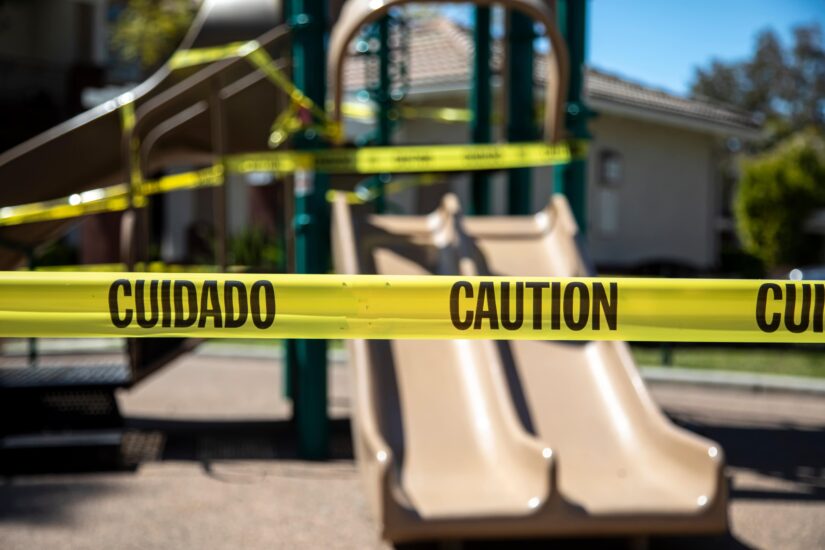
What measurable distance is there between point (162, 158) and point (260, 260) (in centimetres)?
785

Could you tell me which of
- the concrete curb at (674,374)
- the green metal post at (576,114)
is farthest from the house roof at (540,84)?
the green metal post at (576,114)

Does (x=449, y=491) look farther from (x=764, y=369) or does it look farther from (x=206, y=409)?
(x=764, y=369)

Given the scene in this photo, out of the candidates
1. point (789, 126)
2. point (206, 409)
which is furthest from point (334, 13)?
point (789, 126)

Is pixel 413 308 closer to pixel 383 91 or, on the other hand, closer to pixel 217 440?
pixel 217 440

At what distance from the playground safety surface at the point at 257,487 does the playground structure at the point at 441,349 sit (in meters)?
0.40

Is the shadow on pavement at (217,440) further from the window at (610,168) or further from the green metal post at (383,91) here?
the window at (610,168)

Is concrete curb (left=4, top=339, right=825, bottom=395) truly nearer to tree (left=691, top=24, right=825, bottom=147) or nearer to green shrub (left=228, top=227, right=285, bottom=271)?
green shrub (left=228, top=227, right=285, bottom=271)

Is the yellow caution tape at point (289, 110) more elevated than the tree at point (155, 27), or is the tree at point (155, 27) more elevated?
the tree at point (155, 27)

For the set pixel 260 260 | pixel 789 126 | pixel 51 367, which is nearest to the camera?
pixel 51 367

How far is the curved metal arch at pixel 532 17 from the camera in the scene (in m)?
6.71

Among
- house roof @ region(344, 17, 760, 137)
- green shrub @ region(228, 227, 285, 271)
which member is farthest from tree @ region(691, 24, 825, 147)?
green shrub @ region(228, 227, 285, 271)

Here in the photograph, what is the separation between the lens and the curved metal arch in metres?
6.71

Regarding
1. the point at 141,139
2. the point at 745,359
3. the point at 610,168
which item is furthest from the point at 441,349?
the point at 610,168

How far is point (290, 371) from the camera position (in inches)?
307
